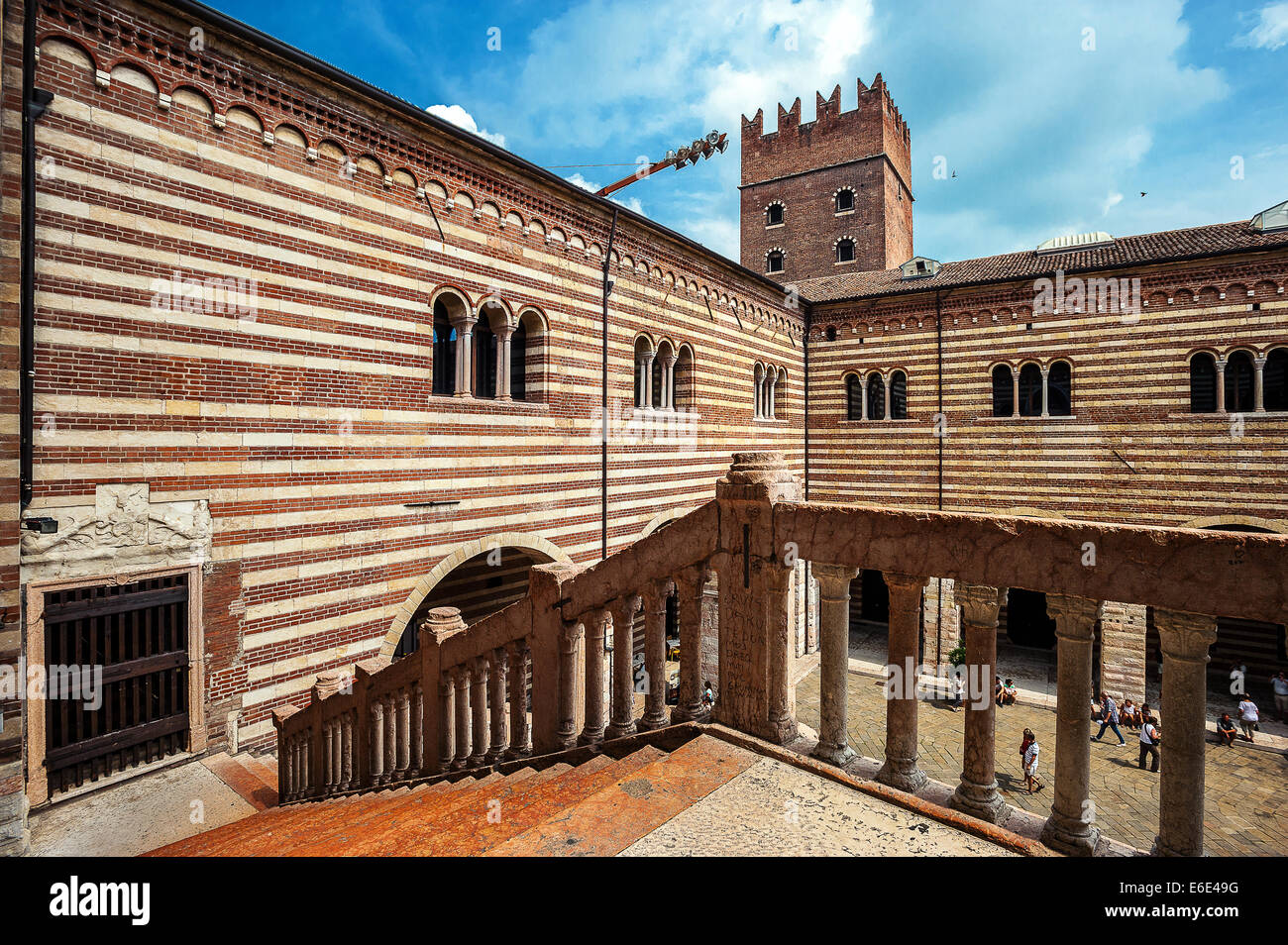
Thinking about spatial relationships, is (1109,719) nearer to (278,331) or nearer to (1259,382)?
(1259,382)

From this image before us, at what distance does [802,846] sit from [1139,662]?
1666cm

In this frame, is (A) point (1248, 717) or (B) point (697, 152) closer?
(A) point (1248, 717)

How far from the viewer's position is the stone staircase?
2.46 meters

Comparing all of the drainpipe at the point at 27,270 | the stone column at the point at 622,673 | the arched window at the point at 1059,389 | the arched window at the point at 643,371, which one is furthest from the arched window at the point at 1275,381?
the drainpipe at the point at 27,270

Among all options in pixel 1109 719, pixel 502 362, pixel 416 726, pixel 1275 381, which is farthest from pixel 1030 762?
pixel 1275 381

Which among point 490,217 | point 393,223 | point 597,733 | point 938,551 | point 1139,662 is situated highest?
point 490,217

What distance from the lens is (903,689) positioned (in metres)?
2.73

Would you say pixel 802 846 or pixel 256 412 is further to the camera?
pixel 256 412

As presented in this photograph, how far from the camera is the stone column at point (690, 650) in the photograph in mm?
3451

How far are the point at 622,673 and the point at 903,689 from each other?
173cm

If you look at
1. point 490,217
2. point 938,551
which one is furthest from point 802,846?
point 490,217

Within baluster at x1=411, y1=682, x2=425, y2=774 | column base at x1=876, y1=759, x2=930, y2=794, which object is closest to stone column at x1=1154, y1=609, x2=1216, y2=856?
column base at x1=876, y1=759, x2=930, y2=794

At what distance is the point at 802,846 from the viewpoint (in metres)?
2.21

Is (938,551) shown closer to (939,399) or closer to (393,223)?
(393,223)
